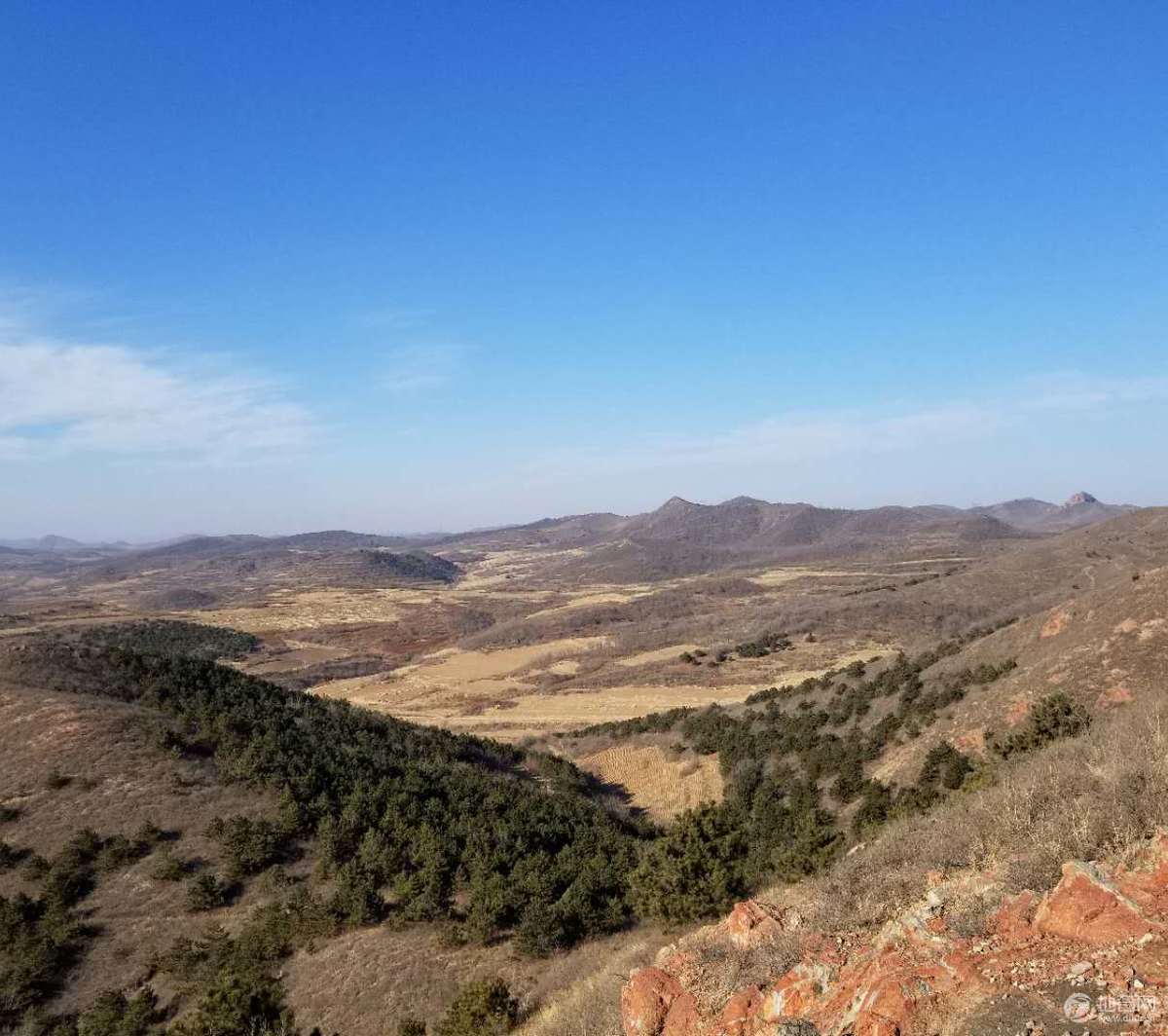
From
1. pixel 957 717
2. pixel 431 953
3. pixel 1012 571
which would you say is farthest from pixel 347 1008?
pixel 1012 571

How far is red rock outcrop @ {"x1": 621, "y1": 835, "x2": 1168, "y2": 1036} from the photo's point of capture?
5.36 meters

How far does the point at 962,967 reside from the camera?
19.4ft

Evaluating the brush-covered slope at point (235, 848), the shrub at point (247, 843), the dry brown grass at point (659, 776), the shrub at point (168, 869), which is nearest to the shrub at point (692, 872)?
the brush-covered slope at point (235, 848)

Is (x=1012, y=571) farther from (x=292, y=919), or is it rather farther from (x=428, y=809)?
(x=292, y=919)

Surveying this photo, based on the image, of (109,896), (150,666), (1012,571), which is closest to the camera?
(109,896)

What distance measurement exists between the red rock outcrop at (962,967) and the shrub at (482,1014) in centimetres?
393

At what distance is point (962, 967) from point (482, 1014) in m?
7.75

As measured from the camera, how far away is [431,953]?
15.2 meters

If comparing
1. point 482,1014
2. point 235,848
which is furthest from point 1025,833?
point 235,848

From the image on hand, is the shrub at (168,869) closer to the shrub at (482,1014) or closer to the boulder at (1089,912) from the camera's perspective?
the shrub at (482,1014)

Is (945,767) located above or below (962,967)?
below

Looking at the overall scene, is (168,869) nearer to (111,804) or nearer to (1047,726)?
(111,804)

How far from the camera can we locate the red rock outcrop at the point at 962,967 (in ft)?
17.6

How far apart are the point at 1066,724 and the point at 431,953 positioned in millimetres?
16862
